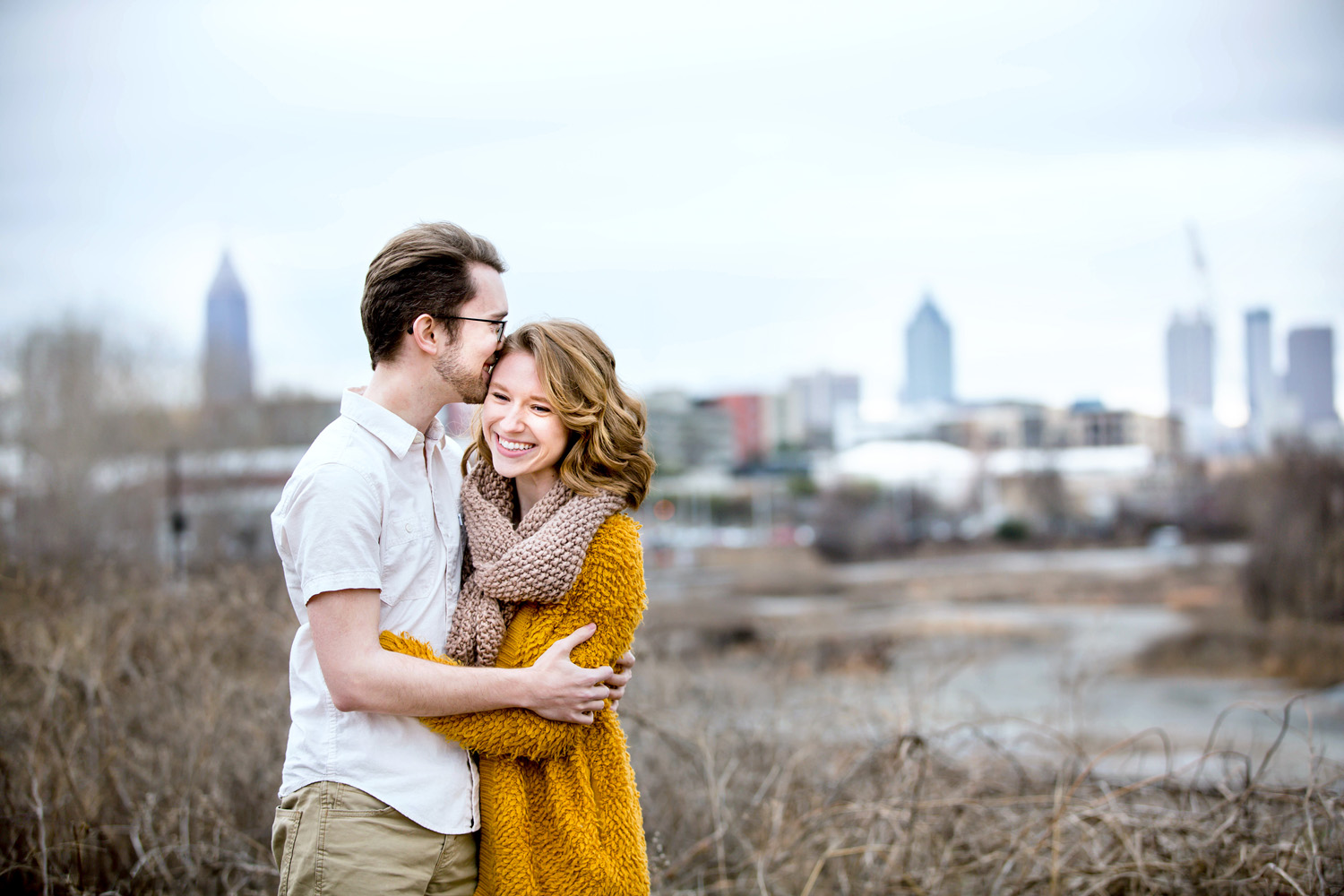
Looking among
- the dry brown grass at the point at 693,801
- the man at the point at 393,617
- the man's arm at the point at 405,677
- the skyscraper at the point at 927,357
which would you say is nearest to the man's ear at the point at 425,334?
the man at the point at 393,617

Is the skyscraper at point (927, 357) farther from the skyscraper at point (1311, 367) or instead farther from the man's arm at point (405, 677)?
the man's arm at point (405, 677)

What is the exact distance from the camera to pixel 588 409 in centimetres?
230

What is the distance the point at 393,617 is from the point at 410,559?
0.13m

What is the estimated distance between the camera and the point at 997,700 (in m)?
13.1

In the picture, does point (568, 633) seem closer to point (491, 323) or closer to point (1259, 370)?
point (491, 323)

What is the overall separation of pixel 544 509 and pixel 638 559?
25 cm

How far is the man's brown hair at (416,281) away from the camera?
2.22 m

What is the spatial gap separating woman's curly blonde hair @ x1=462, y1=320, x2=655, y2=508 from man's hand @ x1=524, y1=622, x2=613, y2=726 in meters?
0.37

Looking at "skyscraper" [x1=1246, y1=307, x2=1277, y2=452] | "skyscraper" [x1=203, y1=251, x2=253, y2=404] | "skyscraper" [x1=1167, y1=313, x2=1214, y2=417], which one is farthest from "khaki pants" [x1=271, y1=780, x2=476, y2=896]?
"skyscraper" [x1=1167, y1=313, x2=1214, y2=417]

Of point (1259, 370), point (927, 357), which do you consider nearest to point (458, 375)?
point (1259, 370)

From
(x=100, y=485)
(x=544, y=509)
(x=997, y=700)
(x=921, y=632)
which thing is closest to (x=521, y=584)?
(x=544, y=509)

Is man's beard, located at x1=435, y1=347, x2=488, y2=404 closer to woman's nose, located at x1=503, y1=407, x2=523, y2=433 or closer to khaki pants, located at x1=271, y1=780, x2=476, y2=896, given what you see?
woman's nose, located at x1=503, y1=407, x2=523, y2=433

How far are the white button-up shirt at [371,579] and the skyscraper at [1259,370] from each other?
39136mm

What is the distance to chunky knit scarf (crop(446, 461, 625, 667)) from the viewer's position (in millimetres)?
2127
